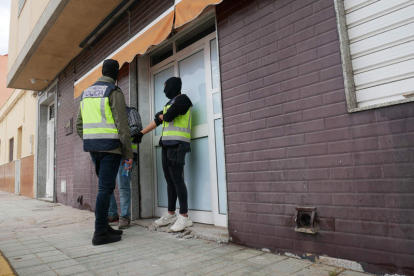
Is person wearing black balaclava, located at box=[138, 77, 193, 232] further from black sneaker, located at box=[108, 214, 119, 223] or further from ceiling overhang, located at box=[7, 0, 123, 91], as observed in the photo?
ceiling overhang, located at box=[7, 0, 123, 91]

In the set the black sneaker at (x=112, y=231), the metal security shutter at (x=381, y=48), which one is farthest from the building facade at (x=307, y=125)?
the black sneaker at (x=112, y=231)

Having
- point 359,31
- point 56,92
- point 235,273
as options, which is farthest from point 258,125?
point 56,92

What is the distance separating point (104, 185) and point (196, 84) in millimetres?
1892

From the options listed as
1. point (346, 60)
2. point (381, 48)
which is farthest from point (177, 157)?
point (381, 48)

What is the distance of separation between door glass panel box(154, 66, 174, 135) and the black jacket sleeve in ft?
3.51

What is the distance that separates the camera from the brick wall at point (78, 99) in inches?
191

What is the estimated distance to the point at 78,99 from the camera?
6879 mm

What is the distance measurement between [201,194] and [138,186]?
4.07 feet

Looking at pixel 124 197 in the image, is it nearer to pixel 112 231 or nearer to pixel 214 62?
pixel 112 231

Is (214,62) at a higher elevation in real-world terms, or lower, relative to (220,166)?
higher

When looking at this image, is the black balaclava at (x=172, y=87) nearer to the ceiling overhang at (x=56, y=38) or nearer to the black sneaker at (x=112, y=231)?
the black sneaker at (x=112, y=231)

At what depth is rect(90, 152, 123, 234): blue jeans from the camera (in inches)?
125

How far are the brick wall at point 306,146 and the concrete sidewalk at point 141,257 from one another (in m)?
0.22

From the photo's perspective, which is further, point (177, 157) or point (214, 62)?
point (214, 62)
